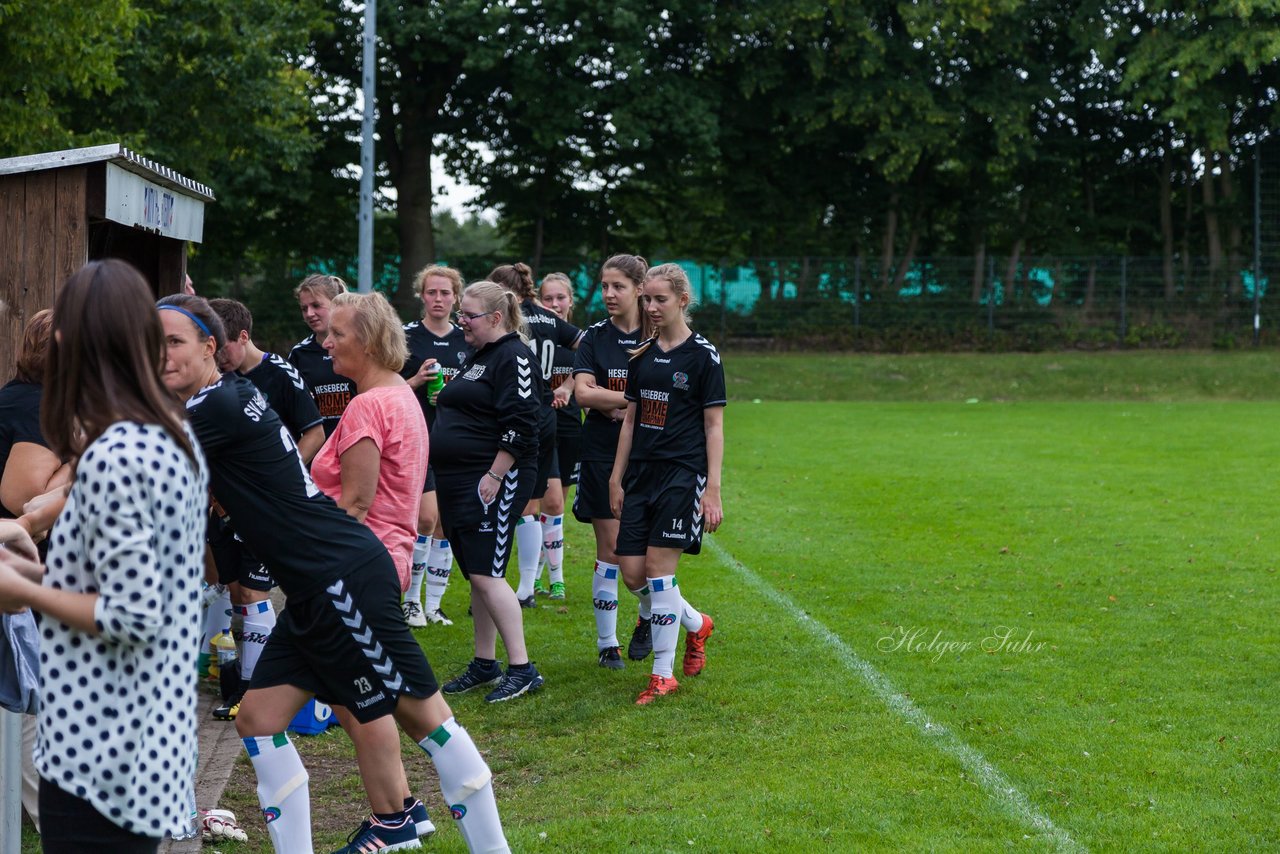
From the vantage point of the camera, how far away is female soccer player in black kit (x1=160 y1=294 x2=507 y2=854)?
393 cm

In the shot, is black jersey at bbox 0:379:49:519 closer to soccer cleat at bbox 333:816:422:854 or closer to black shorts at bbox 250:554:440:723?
black shorts at bbox 250:554:440:723

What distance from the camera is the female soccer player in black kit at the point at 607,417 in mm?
7516

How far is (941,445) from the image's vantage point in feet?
61.2

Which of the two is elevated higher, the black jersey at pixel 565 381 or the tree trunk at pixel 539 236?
the tree trunk at pixel 539 236

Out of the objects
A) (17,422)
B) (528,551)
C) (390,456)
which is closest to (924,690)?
(528,551)

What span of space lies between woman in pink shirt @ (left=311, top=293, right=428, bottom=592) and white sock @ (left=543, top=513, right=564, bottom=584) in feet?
14.9

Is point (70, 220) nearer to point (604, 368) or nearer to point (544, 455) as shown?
point (544, 455)

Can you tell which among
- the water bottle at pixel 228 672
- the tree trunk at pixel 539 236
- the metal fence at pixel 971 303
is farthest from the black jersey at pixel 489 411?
the tree trunk at pixel 539 236

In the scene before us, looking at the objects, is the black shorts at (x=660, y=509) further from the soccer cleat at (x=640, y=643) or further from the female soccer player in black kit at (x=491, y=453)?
the soccer cleat at (x=640, y=643)

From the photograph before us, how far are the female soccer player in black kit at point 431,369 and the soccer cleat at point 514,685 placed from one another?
1360 mm

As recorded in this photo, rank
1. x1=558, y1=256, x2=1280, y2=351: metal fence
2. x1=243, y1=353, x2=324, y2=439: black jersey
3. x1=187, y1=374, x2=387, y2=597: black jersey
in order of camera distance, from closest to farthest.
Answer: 1. x1=187, y1=374, x2=387, y2=597: black jersey
2. x1=243, y1=353, x2=324, y2=439: black jersey
3. x1=558, y1=256, x2=1280, y2=351: metal fence

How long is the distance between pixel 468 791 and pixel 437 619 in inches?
181

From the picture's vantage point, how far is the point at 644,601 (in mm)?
7301

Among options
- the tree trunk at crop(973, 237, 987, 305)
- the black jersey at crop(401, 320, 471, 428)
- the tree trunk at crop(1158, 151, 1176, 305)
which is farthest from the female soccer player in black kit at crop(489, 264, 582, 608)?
the tree trunk at crop(1158, 151, 1176, 305)
